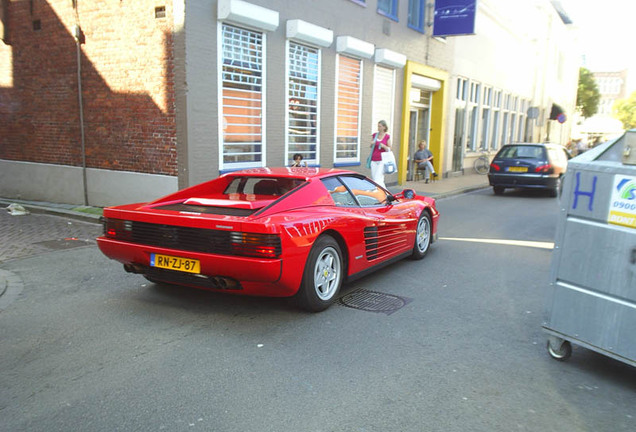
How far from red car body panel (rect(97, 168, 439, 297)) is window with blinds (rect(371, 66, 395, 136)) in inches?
390

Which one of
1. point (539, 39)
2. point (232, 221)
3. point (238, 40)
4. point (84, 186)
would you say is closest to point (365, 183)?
point (232, 221)

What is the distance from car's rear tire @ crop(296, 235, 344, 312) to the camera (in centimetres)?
466

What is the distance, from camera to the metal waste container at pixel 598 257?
11.1ft

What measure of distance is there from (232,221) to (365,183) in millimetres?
2429

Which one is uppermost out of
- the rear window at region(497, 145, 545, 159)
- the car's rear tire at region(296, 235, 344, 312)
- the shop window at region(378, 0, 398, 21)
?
the shop window at region(378, 0, 398, 21)

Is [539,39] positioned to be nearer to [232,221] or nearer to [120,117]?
[120,117]

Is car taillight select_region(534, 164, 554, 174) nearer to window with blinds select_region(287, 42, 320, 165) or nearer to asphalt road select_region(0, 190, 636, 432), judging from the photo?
window with blinds select_region(287, 42, 320, 165)

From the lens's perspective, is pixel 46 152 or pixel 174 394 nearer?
pixel 174 394

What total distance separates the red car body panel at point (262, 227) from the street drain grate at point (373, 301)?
246 mm

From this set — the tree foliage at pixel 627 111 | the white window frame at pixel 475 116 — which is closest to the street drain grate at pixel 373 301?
the white window frame at pixel 475 116

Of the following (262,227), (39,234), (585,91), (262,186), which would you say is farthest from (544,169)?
(585,91)

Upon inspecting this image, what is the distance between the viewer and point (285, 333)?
4.37 meters

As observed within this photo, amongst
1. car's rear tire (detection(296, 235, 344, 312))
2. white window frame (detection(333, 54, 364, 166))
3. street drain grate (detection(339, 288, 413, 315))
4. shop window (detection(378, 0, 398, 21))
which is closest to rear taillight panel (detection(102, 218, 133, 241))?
car's rear tire (detection(296, 235, 344, 312))

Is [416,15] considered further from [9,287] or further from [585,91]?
[585,91]
